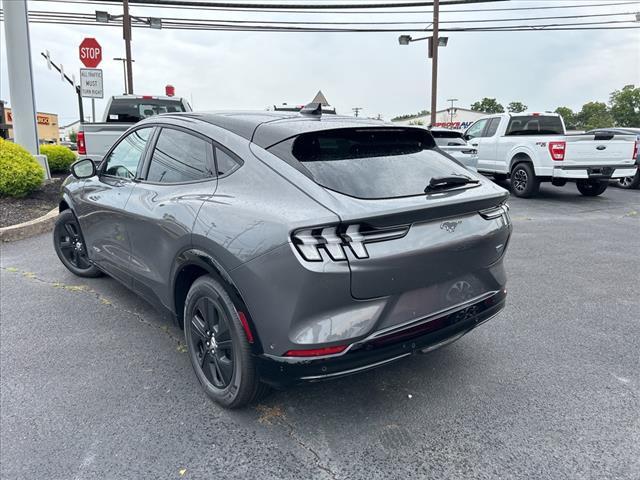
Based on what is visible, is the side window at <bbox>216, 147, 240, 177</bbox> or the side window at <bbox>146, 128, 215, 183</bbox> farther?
the side window at <bbox>146, 128, 215, 183</bbox>

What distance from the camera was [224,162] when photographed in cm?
284

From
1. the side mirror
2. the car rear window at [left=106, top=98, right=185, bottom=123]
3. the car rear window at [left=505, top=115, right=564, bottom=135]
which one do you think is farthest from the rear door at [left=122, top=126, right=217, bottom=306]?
the car rear window at [left=505, top=115, right=564, bottom=135]

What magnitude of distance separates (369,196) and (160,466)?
5.50 ft

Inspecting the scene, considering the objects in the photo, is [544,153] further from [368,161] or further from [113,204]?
[113,204]

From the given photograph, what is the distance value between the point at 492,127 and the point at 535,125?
1.09 metres

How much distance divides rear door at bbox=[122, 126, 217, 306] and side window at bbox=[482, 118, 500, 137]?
10853 mm

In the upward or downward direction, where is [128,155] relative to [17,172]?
upward

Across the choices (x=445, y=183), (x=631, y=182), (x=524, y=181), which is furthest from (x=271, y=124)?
(x=631, y=182)

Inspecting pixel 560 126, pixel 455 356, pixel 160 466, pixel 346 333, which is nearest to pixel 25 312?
pixel 160 466

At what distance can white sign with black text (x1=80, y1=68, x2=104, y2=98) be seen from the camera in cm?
1113

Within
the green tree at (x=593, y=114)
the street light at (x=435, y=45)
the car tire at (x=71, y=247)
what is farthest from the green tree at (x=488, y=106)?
the car tire at (x=71, y=247)

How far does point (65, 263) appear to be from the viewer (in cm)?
517

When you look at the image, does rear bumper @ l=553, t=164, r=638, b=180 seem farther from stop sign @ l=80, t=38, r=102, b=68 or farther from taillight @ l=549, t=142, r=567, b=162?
stop sign @ l=80, t=38, r=102, b=68

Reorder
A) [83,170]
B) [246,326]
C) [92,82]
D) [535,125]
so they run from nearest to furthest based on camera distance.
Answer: [246,326]
[83,170]
[92,82]
[535,125]
